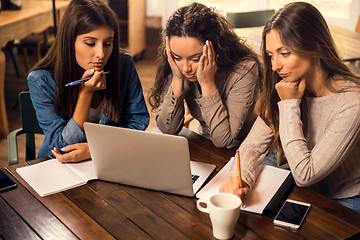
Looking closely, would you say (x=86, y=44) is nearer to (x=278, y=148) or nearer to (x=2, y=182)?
(x=2, y=182)

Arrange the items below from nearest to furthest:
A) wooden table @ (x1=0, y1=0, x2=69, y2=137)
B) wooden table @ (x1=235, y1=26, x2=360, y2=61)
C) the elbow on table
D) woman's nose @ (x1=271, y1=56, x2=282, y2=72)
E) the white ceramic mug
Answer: the white ceramic mug → woman's nose @ (x1=271, y1=56, x2=282, y2=72) → the elbow on table → wooden table @ (x1=235, y1=26, x2=360, y2=61) → wooden table @ (x1=0, y1=0, x2=69, y2=137)

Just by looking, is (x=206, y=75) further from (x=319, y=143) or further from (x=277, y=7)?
(x=277, y=7)

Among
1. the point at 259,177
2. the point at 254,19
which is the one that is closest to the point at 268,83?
the point at 259,177

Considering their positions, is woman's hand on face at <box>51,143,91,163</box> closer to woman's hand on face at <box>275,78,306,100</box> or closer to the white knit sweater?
the white knit sweater

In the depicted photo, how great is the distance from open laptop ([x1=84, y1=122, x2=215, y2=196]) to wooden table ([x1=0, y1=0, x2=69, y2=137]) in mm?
2046

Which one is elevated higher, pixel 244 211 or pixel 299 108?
pixel 299 108

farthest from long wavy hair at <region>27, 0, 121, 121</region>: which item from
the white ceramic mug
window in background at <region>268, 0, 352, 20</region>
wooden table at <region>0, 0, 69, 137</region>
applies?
window in background at <region>268, 0, 352, 20</region>

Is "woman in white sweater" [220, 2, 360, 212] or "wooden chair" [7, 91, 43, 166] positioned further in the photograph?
"wooden chair" [7, 91, 43, 166]

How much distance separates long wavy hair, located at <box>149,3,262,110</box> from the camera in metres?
1.58

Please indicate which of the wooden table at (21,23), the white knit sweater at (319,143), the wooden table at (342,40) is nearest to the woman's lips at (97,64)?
the white knit sweater at (319,143)

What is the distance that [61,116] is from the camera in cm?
161

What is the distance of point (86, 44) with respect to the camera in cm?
155

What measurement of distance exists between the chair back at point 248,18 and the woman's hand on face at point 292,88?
1.95 metres

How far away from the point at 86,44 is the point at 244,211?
0.82 meters
